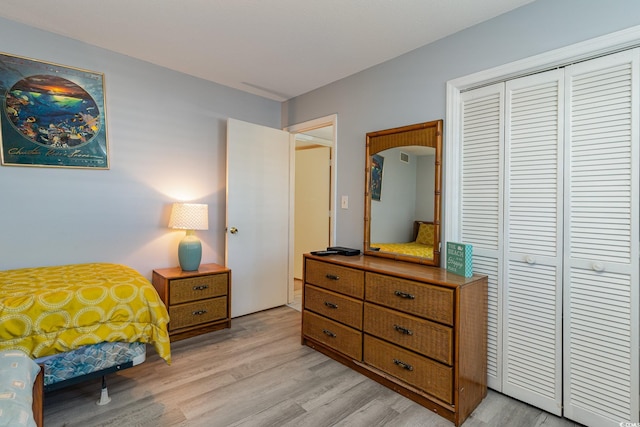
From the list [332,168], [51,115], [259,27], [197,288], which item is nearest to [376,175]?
[332,168]

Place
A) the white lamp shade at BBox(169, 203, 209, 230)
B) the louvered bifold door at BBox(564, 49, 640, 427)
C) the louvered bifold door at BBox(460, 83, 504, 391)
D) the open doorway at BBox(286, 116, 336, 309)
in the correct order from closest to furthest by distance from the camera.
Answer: the louvered bifold door at BBox(564, 49, 640, 427), the louvered bifold door at BBox(460, 83, 504, 391), the white lamp shade at BBox(169, 203, 209, 230), the open doorway at BBox(286, 116, 336, 309)

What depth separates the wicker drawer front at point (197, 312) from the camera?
2.72 m

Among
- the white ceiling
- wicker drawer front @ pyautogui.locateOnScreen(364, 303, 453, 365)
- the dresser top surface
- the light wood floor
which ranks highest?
the white ceiling

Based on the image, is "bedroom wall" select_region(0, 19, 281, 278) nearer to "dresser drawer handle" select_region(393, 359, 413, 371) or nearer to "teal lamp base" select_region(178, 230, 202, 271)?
"teal lamp base" select_region(178, 230, 202, 271)

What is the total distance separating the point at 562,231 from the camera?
1.81 meters

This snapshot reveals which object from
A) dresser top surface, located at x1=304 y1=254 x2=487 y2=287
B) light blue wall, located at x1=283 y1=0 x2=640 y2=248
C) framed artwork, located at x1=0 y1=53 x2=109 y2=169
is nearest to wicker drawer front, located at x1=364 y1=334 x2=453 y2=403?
dresser top surface, located at x1=304 y1=254 x2=487 y2=287

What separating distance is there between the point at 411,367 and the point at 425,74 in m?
2.12

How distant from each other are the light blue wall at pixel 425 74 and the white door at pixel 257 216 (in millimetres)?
576

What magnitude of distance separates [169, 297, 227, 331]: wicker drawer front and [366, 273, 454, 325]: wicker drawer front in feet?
5.03

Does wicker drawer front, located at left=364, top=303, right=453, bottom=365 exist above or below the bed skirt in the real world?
above

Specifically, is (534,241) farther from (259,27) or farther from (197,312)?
(197,312)

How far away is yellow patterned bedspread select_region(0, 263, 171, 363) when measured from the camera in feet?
5.28

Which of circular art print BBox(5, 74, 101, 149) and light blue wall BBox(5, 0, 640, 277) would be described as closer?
light blue wall BBox(5, 0, 640, 277)

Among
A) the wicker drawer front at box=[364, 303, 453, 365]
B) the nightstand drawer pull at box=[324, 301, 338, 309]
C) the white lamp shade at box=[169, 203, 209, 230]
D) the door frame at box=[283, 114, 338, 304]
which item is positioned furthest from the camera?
the door frame at box=[283, 114, 338, 304]
